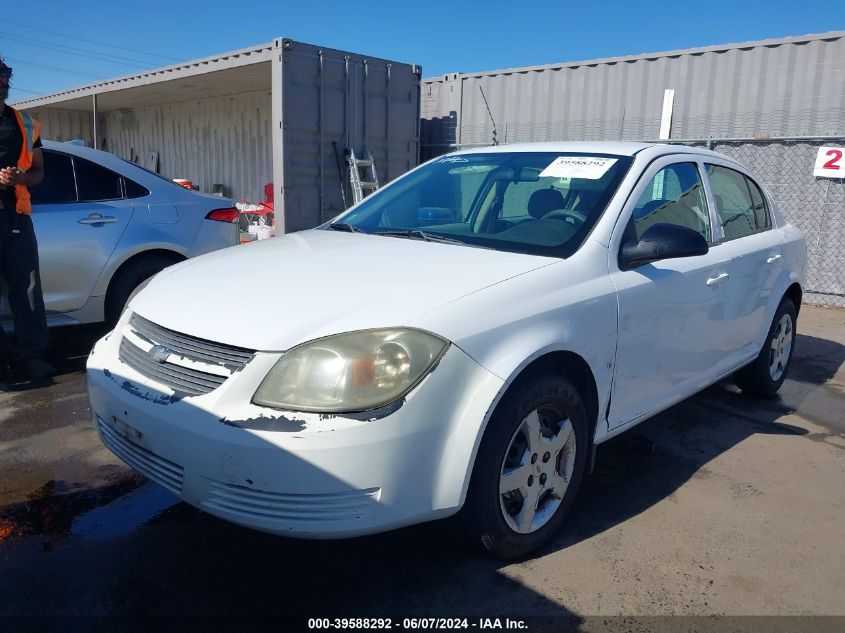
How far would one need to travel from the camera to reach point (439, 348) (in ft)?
7.18

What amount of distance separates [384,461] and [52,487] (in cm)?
202

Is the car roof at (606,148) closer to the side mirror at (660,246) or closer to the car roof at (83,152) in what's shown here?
the side mirror at (660,246)

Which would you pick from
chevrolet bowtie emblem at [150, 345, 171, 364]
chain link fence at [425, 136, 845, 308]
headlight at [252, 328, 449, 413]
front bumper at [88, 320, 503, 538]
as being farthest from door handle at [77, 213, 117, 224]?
chain link fence at [425, 136, 845, 308]

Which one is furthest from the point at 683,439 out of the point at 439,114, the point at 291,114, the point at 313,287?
the point at 439,114

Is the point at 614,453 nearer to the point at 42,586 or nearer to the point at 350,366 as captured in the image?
the point at 350,366

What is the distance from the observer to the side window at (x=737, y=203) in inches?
154

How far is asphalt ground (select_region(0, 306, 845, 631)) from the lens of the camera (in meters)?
2.38

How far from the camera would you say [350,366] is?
6.97 feet

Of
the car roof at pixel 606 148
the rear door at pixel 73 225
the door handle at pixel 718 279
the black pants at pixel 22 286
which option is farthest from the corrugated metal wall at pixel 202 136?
Answer: the door handle at pixel 718 279

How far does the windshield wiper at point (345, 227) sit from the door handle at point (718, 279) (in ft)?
5.92

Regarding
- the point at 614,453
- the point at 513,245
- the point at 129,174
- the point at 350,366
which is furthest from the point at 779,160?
the point at 350,366

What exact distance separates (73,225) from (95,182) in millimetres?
435

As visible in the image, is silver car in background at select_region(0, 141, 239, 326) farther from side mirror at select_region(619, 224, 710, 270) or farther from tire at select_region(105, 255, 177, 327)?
side mirror at select_region(619, 224, 710, 270)

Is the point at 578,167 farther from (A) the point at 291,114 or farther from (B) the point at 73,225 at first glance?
(A) the point at 291,114
